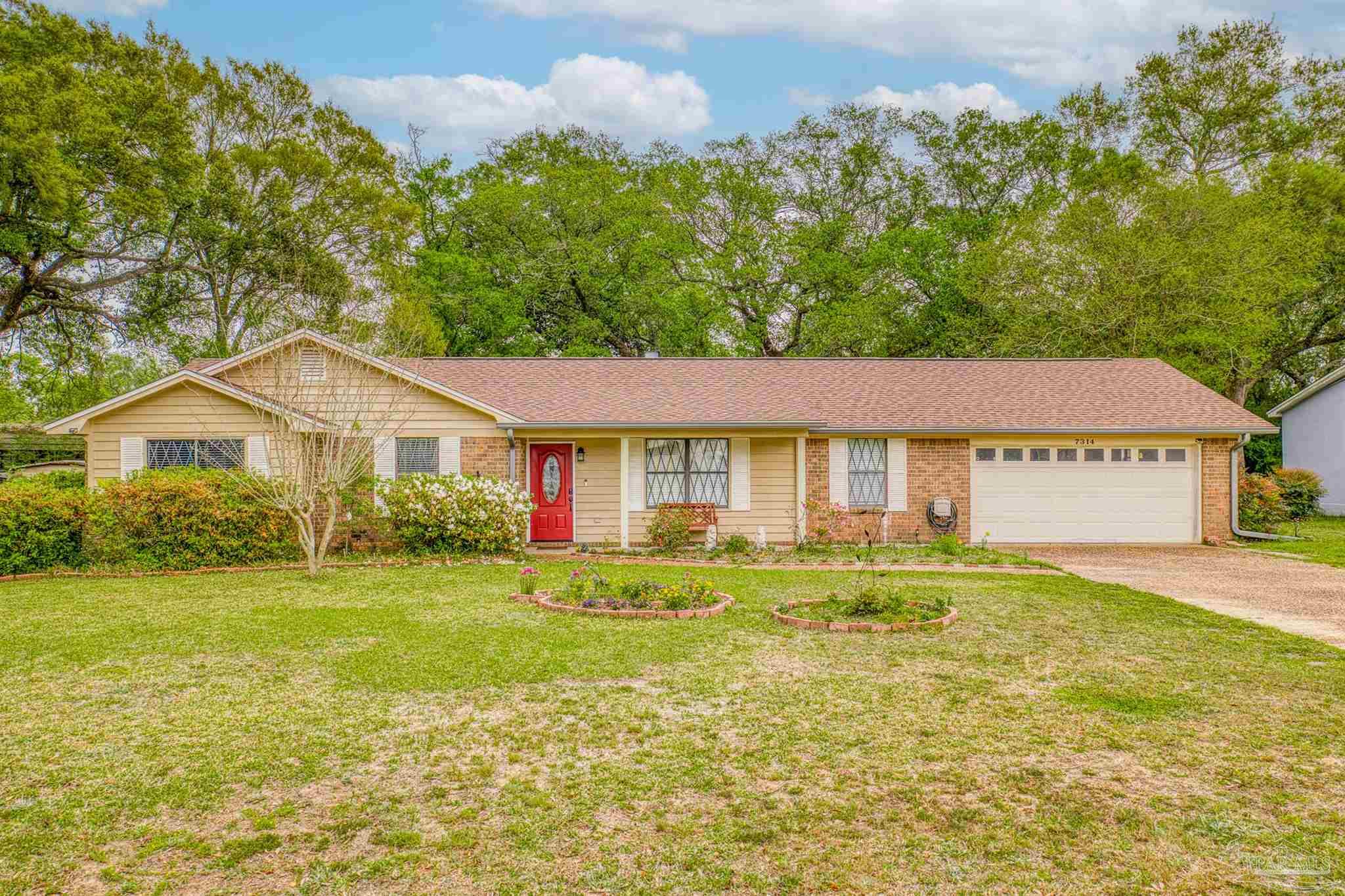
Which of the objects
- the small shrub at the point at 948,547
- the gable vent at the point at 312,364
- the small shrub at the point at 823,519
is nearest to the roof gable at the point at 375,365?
the gable vent at the point at 312,364

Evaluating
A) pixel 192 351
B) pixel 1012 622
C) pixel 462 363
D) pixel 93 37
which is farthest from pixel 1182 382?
pixel 93 37

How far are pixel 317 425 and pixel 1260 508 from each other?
58.6 ft

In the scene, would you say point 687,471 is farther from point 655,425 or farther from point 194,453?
point 194,453

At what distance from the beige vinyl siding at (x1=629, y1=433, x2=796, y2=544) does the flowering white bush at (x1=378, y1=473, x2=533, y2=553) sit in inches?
101

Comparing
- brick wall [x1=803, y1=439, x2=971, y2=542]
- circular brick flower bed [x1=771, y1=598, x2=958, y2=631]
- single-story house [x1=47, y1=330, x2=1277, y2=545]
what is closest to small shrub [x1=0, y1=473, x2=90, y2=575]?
single-story house [x1=47, y1=330, x2=1277, y2=545]

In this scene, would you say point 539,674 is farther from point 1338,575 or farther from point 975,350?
point 975,350

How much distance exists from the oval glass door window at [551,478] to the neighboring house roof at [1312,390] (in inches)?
815

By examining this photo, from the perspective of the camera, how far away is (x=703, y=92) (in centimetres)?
2586

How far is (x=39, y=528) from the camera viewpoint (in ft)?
37.5

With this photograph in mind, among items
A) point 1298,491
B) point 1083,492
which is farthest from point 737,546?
point 1298,491

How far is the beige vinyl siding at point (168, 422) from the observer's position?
13.4 meters

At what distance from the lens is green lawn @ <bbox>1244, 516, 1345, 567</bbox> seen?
13.1 meters

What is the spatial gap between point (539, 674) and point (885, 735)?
8.32ft

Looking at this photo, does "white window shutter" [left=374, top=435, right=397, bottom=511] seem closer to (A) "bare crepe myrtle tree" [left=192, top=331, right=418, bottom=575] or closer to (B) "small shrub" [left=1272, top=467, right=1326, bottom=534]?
(A) "bare crepe myrtle tree" [left=192, top=331, right=418, bottom=575]
